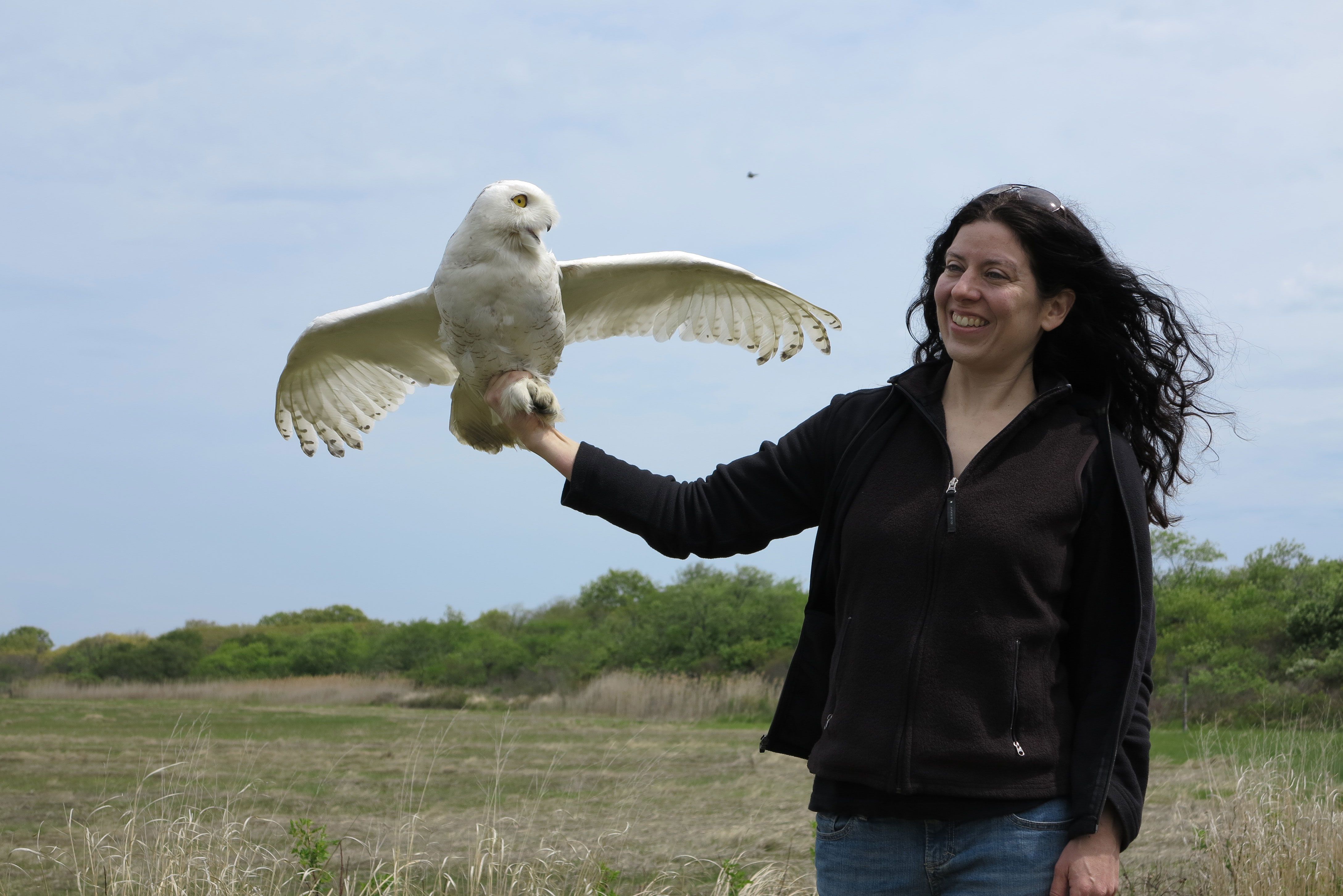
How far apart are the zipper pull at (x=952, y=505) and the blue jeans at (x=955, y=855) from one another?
51 cm

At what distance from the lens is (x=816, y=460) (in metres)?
2.16

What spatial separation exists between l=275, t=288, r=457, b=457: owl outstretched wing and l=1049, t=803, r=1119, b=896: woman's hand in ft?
8.48

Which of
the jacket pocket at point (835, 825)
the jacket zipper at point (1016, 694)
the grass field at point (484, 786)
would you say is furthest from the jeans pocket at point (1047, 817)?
the grass field at point (484, 786)

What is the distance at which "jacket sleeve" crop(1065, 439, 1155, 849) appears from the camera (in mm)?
1756

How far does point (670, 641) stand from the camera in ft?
91.4

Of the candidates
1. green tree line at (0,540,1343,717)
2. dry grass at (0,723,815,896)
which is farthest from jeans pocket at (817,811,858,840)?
green tree line at (0,540,1343,717)

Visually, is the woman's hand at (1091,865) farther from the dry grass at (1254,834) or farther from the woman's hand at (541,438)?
the dry grass at (1254,834)

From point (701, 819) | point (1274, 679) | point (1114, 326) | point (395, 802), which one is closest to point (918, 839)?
point (1114, 326)

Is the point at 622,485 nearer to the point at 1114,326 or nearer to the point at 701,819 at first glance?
the point at 1114,326

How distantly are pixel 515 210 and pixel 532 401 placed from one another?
1.74 ft

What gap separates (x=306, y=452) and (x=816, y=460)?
2.35 metres

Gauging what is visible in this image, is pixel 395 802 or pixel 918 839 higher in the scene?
pixel 918 839

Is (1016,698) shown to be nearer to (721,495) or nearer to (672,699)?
(721,495)

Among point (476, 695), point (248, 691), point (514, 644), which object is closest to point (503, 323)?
point (476, 695)
